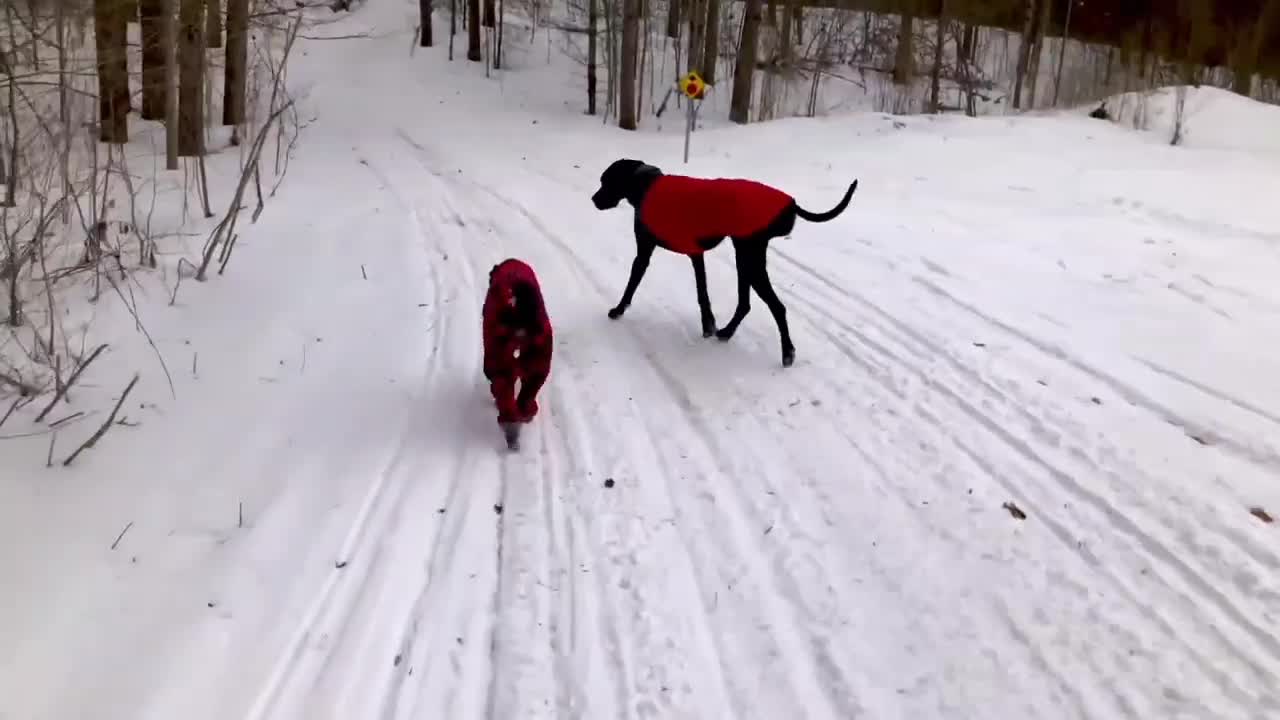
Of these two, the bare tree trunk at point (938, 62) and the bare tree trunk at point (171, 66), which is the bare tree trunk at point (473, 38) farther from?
the bare tree trunk at point (171, 66)

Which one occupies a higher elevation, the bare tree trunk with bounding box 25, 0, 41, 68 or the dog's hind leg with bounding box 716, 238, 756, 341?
the bare tree trunk with bounding box 25, 0, 41, 68

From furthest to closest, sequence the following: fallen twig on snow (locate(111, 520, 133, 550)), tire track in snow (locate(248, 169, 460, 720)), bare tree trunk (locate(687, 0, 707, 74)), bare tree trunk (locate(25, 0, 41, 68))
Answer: bare tree trunk (locate(687, 0, 707, 74)) < bare tree trunk (locate(25, 0, 41, 68)) < fallen twig on snow (locate(111, 520, 133, 550)) < tire track in snow (locate(248, 169, 460, 720))

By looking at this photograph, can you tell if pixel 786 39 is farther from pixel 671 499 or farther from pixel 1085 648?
pixel 1085 648

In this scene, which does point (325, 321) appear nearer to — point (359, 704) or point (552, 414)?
point (552, 414)

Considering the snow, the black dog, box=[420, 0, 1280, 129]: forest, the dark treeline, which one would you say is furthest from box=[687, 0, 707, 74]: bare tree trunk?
the black dog

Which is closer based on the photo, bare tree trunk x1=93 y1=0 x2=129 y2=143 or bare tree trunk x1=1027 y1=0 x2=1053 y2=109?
bare tree trunk x1=93 y1=0 x2=129 y2=143

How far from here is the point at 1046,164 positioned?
13.5 meters

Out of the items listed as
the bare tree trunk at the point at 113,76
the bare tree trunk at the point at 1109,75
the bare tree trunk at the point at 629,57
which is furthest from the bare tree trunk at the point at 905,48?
the bare tree trunk at the point at 113,76

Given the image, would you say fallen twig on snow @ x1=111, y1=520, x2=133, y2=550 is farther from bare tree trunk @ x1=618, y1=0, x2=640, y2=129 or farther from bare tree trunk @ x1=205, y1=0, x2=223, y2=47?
bare tree trunk @ x1=618, y1=0, x2=640, y2=129

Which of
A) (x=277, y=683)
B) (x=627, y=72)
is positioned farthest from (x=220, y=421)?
(x=627, y=72)

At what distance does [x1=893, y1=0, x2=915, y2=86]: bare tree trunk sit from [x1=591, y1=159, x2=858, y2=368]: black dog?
72.6 feet

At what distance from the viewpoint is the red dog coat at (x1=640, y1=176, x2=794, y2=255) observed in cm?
533

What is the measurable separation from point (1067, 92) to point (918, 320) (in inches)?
802

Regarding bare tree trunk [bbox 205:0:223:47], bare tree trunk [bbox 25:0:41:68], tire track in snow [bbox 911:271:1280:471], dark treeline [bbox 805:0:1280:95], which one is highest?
dark treeline [bbox 805:0:1280:95]
